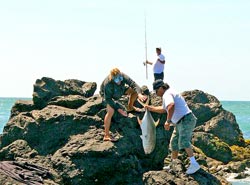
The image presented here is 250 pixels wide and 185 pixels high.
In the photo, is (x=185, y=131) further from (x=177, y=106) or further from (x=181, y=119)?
(x=177, y=106)

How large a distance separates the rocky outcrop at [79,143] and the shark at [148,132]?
2.18 feet

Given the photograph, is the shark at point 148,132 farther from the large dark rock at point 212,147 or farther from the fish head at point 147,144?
the large dark rock at point 212,147

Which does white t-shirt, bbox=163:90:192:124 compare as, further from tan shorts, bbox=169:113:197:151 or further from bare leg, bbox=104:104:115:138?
bare leg, bbox=104:104:115:138

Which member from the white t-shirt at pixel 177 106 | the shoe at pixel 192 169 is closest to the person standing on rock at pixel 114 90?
the white t-shirt at pixel 177 106

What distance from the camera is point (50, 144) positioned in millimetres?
16844

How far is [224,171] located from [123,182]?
8.39 meters

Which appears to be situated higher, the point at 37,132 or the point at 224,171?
the point at 37,132

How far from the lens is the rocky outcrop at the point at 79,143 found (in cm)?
1587

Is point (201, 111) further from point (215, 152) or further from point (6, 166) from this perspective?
point (6, 166)

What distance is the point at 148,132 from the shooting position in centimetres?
1579

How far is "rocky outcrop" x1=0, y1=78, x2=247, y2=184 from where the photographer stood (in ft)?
52.1

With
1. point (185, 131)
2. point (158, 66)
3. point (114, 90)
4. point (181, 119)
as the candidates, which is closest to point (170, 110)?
point (181, 119)

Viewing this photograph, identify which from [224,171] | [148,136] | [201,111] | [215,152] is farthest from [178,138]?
[201,111]

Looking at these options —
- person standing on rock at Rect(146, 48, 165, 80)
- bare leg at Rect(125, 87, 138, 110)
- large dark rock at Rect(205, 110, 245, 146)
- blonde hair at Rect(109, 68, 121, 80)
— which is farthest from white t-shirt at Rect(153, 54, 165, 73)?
large dark rock at Rect(205, 110, 245, 146)
